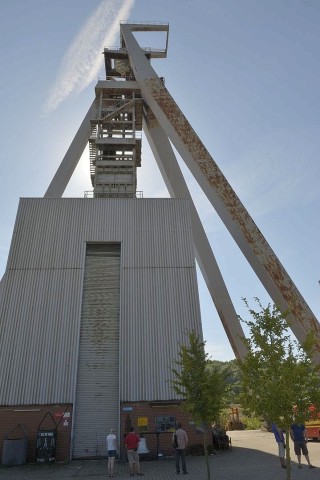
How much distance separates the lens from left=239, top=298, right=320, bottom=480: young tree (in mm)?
7836

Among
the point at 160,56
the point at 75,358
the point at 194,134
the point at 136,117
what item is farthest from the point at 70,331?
the point at 160,56

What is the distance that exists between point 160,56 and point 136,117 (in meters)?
6.15

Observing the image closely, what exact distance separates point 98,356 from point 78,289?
321 centimetres

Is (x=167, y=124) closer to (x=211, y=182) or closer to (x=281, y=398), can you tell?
(x=211, y=182)

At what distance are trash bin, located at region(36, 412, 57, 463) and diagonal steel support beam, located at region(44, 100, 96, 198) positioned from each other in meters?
12.8

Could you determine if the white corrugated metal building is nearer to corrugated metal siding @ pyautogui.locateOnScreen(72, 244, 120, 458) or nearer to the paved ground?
corrugated metal siding @ pyautogui.locateOnScreen(72, 244, 120, 458)

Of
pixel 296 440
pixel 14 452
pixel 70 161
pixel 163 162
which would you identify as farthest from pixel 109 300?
pixel 163 162

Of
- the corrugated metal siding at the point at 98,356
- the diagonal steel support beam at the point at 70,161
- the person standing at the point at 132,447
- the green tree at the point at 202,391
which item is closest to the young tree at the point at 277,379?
the green tree at the point at 202,391

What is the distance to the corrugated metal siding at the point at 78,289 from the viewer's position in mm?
15352

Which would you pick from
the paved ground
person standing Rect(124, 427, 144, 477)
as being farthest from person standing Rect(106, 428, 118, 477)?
person standing Rect(124, 427, 144, 477)

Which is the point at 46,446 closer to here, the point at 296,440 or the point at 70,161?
the point at 296,440

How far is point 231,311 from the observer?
22.4 m

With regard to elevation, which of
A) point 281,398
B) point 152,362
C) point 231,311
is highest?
point 231,311

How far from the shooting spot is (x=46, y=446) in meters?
13.7
